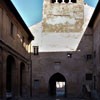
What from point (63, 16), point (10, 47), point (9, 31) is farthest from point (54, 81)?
point (9, 31)

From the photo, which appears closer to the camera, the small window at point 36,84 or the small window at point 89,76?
the small window at point 89,76

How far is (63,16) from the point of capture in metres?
38.3

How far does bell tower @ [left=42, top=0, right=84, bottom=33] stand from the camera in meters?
37.9

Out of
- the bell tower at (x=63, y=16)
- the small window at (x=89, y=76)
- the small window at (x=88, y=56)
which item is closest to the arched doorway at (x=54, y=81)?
the small window at (x=89, y=76)

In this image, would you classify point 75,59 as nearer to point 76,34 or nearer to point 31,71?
point 76,34

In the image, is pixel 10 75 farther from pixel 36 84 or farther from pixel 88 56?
pixel 88 56

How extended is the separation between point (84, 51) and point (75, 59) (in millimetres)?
1462

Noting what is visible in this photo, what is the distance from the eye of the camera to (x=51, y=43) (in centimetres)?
3728

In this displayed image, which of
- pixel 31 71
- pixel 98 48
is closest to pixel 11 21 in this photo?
pixel 98 48

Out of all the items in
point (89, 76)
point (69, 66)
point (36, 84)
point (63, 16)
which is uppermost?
point (63, 16)

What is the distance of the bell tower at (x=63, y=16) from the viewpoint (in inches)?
1494

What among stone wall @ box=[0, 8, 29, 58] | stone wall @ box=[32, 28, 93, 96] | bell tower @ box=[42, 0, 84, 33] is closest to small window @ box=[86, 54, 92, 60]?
stone wall @ box=[32, 28, 93, 96]

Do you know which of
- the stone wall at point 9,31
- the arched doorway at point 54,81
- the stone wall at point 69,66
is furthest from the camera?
the arched doorway at point 54,81

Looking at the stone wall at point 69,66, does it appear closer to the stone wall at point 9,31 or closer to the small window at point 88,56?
the small window at point 88,56
